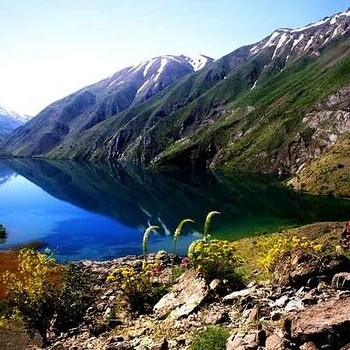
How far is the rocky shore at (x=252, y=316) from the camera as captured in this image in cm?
1548

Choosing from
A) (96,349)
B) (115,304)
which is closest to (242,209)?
(115,304)

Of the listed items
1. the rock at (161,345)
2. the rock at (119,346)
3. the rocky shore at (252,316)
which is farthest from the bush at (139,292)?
the rock at (161,345)

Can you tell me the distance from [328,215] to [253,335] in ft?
307

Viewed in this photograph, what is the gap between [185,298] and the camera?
80.4 ft

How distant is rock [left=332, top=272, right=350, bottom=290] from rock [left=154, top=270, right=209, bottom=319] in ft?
20.9

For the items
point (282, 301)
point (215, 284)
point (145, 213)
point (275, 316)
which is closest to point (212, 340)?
point (275, 316)

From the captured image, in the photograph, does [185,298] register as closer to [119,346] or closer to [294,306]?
[119,346]

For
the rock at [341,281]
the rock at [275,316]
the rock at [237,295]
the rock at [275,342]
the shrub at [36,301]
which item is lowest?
the shrub at [36,301]

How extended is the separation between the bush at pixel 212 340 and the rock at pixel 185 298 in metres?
4.48

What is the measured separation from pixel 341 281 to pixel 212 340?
→ 5655mm

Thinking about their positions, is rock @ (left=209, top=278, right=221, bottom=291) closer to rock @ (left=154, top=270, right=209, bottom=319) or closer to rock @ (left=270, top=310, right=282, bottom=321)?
rock @ (left=154, top=270, right=209, bottom=319)

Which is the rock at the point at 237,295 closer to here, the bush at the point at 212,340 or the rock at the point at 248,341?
the bush at the point at 212,340

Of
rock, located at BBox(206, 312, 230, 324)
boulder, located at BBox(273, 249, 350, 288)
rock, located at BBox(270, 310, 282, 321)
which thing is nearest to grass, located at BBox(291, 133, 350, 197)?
boulder, located at BBox(273, 249, 350, 288)

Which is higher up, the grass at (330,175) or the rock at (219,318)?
the rock at (219,318)
